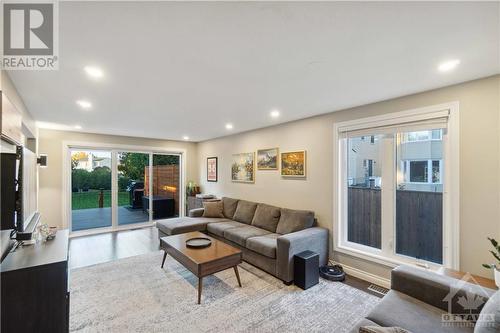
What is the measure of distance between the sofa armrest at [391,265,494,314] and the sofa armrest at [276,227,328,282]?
120cm

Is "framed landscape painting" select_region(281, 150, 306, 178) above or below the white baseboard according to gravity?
above

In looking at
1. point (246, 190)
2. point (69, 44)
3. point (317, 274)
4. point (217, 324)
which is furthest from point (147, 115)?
point (317, 274)

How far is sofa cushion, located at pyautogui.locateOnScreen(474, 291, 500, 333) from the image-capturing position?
3.96ft

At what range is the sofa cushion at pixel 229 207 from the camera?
5125 mm

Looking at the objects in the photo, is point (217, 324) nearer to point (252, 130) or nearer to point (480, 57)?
point (480, 57)

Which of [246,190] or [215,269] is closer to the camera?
[215,269]

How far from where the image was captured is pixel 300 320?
2.27m

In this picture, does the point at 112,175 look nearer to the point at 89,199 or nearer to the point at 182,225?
the point at 89,199

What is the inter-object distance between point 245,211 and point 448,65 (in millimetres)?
3776

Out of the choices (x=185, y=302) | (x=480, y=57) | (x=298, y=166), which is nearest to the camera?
(x=480, y=57)

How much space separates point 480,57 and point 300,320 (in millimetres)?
2826

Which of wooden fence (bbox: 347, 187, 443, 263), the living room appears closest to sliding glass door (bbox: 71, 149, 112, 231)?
the living room

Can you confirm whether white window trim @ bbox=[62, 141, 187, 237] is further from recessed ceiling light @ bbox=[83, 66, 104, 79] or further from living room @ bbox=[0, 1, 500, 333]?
recessed ceiling light @ bbox=[83, 66, 104, 79]

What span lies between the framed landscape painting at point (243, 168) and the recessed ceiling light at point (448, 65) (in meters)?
3.46
